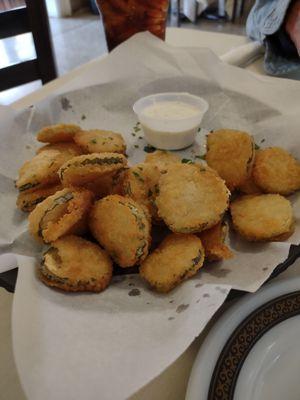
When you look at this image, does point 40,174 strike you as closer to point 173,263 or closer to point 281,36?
point 173,263

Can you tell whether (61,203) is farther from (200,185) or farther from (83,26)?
(83,26)

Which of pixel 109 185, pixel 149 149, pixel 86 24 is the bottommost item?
pixel 86 24

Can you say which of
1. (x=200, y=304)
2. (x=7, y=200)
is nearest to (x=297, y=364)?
(x=200, y=304)

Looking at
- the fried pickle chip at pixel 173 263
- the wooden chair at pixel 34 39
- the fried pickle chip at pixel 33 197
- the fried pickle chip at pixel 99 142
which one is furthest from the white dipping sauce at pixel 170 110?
the wooden chair at pixel 34 39

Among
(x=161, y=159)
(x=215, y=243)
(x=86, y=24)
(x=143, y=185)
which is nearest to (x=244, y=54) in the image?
(x=161, y=159)

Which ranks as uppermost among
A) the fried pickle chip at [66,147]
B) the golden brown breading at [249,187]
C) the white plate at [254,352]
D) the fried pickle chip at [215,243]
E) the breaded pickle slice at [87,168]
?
the breaded pickle slice at [87,168]

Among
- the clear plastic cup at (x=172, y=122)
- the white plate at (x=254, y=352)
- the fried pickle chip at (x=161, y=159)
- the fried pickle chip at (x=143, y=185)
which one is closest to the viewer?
the white plate at (x=254, y=352)

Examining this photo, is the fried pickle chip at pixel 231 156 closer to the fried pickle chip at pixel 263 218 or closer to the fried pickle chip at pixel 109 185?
the fried pickle chip at pixel 263 218
